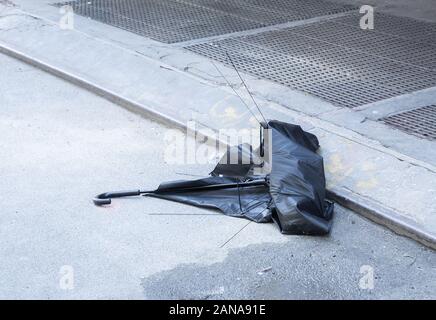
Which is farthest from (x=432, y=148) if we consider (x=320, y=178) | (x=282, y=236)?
(x=282, y=236)

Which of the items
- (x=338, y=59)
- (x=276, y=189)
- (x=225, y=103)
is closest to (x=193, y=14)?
(x=338, y=59)

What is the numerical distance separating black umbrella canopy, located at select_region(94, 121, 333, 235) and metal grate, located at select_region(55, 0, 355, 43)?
3.70m

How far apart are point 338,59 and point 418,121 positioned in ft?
6.64

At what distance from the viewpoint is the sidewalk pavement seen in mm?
5453

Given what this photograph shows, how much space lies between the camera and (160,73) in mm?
8008

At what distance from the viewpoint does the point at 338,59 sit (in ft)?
27.9

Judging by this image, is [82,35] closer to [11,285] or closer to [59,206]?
[59,206]

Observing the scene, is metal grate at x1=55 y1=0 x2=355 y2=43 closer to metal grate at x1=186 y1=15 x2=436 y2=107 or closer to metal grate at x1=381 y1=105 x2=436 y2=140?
metal grate at x1=186 y1=15 x2=436 y2=107

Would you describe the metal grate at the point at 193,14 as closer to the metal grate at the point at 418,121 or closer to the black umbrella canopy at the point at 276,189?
the metal grate at the point at 418,121

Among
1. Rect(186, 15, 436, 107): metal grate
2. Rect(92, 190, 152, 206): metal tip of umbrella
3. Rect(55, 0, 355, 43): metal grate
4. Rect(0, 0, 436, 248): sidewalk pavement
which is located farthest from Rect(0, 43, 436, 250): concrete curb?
Rect(55, 0, 355, 43): metal grate

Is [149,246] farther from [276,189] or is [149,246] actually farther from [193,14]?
[193,14]

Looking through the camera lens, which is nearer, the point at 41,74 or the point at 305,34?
the point at 41,74
